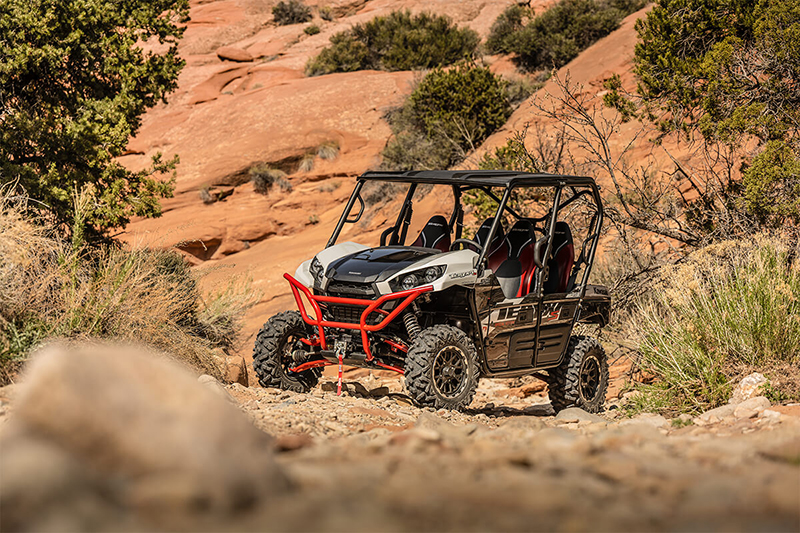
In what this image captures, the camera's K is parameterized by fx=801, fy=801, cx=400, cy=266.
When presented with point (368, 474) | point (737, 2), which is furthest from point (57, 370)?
point (737, 2)

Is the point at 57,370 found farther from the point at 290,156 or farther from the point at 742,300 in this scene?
the point at 290,156

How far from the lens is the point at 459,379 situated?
6.46 metres

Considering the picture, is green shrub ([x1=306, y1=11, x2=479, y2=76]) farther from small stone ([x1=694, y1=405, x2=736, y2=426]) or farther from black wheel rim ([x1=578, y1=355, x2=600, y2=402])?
small stone ([x1=694, y1=405, x2=736, y2=426])

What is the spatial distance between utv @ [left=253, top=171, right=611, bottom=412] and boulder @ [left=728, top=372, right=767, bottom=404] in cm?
159

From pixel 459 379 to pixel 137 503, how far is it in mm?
4426

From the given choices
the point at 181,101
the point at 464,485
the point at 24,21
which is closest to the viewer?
the point at 464,485

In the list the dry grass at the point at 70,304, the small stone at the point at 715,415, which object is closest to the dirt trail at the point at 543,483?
the small stone at the point at 715,415

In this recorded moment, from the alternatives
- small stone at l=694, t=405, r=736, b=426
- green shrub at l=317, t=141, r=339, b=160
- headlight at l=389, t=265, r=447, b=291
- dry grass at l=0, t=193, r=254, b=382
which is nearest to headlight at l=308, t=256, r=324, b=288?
headlight at l=389, t=265, r=447, b=291

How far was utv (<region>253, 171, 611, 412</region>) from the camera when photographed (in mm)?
6355

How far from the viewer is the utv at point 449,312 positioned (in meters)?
6.36

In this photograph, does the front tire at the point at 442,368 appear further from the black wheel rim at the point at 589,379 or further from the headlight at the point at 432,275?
the black wheel rim at the point at 589,379

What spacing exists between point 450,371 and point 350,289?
104 cm

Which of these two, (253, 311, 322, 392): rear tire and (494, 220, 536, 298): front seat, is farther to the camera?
(494, 220, 536, 298): front seat

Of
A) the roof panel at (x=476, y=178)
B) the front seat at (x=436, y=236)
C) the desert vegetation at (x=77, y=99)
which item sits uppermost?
the desert vegetation at (x=77, y=99)
